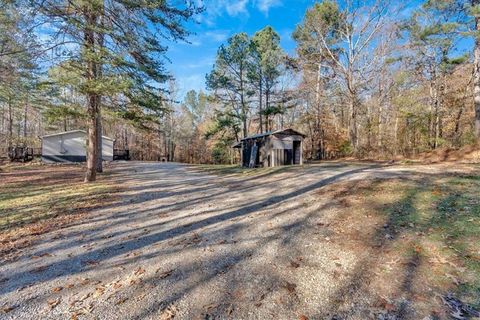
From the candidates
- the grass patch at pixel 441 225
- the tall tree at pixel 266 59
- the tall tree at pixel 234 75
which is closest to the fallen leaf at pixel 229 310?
the grass patch at pixel 441 225

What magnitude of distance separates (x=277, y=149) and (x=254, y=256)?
543 inches

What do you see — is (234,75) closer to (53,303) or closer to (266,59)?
(266,59)

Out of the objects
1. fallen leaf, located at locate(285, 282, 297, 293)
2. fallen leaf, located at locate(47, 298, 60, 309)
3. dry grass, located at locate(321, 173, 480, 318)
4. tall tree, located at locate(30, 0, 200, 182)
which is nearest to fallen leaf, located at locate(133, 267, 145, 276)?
fallen leaf, located at locate(47, 298, 60, 309)

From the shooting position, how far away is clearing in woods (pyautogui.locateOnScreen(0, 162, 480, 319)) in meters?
2.49

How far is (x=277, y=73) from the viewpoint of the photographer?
74.1ft

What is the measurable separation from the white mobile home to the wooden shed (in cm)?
1801

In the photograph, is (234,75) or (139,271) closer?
(139,271)

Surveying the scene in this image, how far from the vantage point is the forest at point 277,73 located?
26.7 feet

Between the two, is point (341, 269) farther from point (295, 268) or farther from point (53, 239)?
point (53, 239)

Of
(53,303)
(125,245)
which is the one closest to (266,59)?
(125,245)

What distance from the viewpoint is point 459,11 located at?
12.0 meters

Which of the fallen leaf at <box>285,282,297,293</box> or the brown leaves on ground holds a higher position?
the fallen leaf at <box>285,282,297,293</box>

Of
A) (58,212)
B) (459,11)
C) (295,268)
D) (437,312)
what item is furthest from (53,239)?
(459,11)

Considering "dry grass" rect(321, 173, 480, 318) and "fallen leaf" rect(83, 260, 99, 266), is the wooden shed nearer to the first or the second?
"dry grass" rect(321, 173, 480, 318)
